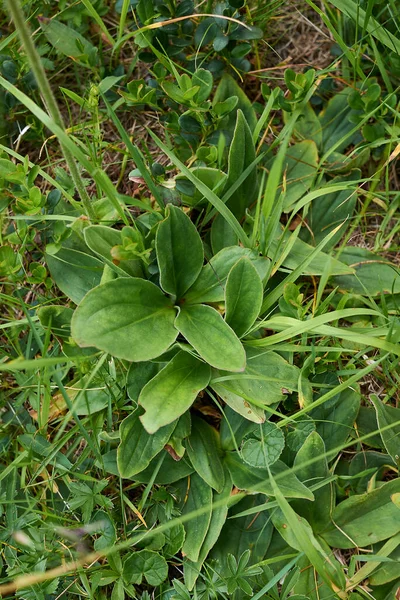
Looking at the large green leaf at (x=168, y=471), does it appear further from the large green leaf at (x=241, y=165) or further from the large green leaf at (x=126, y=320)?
the large green leaf at (x=241, y=165)

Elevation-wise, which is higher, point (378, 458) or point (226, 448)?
point (226, 448)

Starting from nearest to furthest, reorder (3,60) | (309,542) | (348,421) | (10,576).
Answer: (309,542) < (10,576) < (348,421) < (3,60)

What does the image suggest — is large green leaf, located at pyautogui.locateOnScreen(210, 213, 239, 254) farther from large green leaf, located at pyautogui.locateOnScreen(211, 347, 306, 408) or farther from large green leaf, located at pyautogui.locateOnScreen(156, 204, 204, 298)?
large green leaf, located at pyautogui.locateOnScreen(211, 347, 306, 408)

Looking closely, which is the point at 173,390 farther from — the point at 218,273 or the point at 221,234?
the point at 221,234

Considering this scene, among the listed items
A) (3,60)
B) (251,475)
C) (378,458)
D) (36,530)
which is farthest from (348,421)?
(3,60)

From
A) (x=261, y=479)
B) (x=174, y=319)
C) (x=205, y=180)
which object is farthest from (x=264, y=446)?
(x=205, y=180)

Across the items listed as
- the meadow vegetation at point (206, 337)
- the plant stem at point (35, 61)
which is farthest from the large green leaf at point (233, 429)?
the plant stem at point (35, 61)

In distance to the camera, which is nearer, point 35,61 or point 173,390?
point 35,61

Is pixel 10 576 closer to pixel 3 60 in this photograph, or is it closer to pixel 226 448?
pixel 226 448
